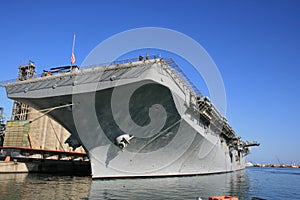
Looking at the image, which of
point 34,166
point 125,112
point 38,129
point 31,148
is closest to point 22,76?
point 38,129

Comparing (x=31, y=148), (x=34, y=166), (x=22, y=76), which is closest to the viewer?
(x=34, y=166)

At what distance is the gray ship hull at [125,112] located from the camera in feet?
45.1

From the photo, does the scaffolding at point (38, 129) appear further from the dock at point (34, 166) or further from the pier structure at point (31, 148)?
the dock at point (34, 166)

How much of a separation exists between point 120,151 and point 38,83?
21.9ft

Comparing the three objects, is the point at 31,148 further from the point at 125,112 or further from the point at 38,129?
the point at 125,112

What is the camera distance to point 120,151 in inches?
597

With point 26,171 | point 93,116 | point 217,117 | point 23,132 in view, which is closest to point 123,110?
point 93,116

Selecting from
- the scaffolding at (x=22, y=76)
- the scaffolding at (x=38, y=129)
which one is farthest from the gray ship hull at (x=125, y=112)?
the scaffolding at (x=22, y=76)

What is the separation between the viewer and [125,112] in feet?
48.1

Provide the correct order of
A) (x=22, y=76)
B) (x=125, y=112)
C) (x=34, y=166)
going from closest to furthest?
(x=125, y=112), (x=34, y=166), (x=22, y=76)

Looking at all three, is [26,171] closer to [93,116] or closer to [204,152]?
[93,116]

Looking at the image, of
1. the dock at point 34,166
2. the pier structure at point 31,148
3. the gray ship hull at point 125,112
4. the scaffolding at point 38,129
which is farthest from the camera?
the scaffolding at point 38,129

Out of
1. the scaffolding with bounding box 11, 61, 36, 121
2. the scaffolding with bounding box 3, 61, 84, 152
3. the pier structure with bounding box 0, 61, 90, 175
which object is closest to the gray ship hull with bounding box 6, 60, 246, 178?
the pier structure with bounding box 0, 61, 90, 175

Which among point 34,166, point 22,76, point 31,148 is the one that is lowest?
point 34,166
